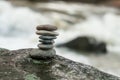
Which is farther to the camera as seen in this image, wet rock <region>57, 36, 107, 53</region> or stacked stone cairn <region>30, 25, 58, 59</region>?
wet rock <region>57, 36, 107, 53</region>

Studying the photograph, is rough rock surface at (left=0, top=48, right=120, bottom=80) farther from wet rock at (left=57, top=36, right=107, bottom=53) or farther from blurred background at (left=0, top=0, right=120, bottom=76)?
wet rock at (left=57, top=36, right=107, bottom=53)

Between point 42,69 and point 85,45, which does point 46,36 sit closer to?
point 42,69

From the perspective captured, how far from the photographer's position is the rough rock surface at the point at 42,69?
3148 millimetres

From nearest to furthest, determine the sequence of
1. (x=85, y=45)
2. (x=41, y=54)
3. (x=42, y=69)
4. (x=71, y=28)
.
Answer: (x=42, y=69) → (x=41, y=54) → (x=85, y=45) → (x=71, y=28)

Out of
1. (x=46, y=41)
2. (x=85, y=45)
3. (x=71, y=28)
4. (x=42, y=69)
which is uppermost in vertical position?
(x=71, y=28)

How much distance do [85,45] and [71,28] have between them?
2.95m

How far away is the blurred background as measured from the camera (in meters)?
12.7

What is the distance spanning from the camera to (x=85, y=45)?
13547 mm

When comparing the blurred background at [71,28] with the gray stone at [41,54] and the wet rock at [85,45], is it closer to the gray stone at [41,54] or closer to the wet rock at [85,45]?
the wet rock at [85,45]

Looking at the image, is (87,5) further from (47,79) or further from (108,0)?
(47,79)

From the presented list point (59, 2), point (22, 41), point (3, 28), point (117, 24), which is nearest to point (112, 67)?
point (22, 41)

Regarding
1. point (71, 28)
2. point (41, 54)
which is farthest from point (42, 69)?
point (71, 28)

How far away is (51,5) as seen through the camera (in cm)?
1997

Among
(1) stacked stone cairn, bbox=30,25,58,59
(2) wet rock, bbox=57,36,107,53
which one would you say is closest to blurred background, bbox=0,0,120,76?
(2) wet rock, bbox=57,36,107,53
